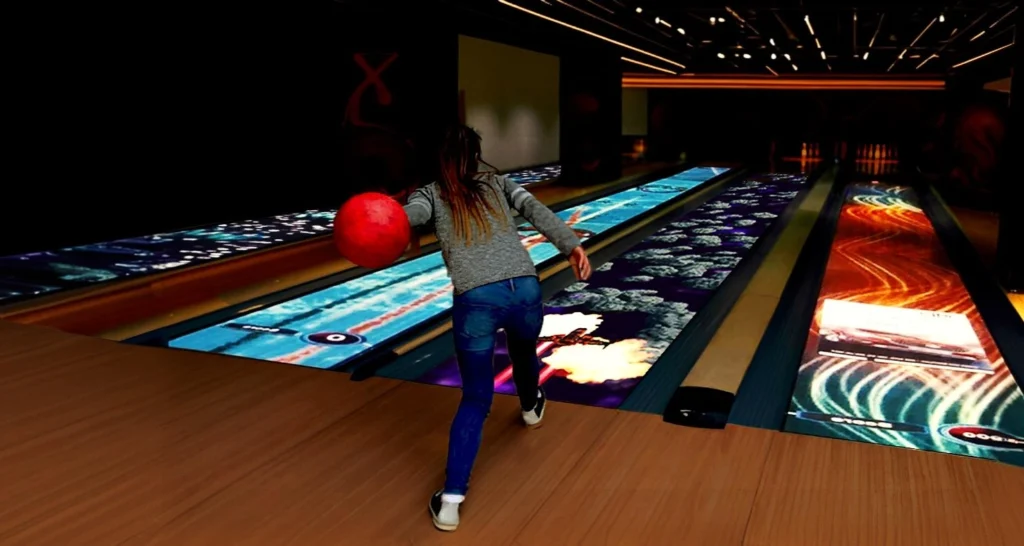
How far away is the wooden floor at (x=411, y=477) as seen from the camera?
2.68 metres

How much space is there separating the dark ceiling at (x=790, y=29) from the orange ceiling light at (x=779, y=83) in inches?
46.9

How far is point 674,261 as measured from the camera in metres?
7.93

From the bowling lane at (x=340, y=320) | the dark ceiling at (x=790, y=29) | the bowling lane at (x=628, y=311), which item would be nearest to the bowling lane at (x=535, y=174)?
the dark ceiling at (x=790, y=29)

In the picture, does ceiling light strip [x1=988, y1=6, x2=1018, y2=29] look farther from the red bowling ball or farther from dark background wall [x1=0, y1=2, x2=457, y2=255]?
the red bowling ball

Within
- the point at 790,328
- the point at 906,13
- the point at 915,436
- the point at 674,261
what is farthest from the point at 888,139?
the point at 915,436

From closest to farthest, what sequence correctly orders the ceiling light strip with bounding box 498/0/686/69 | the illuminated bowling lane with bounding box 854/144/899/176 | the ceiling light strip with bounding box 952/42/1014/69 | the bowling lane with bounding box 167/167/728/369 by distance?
the bowling lane with bounding box 167/167/728/369 → the ceiling light strip with bounding box 498/0/686/69 → the ceiling light strip with bounding box 952/42/1014/69 → the illuminated bowling lane with bounding box 854/144/899/176

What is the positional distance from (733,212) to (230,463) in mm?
9589

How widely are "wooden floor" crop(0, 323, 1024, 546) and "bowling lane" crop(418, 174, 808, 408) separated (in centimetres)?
47

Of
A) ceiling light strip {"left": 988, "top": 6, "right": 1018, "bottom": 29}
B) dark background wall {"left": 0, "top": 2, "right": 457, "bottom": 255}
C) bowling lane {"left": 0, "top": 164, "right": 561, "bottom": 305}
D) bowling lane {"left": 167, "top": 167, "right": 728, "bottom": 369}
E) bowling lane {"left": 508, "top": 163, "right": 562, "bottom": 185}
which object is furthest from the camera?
bowling lane {"left": 508, "top": 163, "right": 562, "bottom": 185}

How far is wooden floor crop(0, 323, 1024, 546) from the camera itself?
2.68 metres

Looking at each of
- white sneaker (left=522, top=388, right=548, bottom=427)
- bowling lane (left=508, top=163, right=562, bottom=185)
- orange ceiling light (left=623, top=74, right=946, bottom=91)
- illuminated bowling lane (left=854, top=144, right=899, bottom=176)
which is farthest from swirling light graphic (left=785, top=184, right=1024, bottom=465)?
illuminated bowling lane (left=854, top=144, right=899, bottom=176)

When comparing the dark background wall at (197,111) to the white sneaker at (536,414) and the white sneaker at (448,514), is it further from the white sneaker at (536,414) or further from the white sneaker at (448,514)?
the white sneaker at (448,514)

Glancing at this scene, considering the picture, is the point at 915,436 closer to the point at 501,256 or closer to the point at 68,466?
the point at 501,256

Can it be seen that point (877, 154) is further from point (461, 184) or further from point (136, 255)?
point (461, 184)
